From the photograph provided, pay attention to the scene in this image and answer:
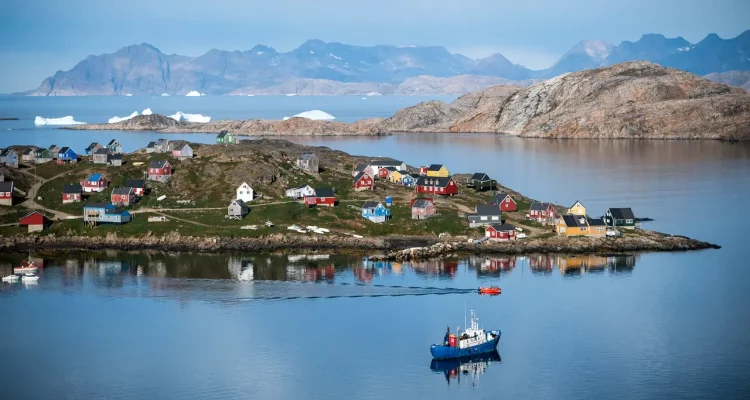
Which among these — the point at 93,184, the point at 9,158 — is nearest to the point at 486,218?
the point at 93,184

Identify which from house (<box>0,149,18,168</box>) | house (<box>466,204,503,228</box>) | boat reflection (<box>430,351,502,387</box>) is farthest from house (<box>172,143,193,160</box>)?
boat reflection (<box>430,351,502,387</box>)

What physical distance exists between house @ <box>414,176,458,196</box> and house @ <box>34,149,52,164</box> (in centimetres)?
5318

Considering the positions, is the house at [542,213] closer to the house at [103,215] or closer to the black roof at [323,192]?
the black roof at [323,192]

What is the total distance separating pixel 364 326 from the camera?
73.2 metres

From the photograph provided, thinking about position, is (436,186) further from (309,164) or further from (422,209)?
(309,164)

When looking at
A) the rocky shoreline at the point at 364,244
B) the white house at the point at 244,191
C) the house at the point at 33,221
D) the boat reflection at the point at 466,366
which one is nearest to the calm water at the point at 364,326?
the boat reflection at the point at 466,366

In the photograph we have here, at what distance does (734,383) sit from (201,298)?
42.4m

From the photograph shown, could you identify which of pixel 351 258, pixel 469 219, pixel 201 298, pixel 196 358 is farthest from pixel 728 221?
pixel 196 358

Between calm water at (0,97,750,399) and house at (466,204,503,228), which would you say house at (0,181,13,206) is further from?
house at (466,204,503,228)

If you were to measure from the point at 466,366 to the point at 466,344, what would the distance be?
1.64 m

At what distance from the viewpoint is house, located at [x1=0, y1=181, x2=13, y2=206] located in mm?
112544

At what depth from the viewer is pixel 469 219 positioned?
10681 cm

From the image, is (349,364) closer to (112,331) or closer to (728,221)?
(112,331)

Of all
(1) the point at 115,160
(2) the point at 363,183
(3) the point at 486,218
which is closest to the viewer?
(3) the point at 486,218
